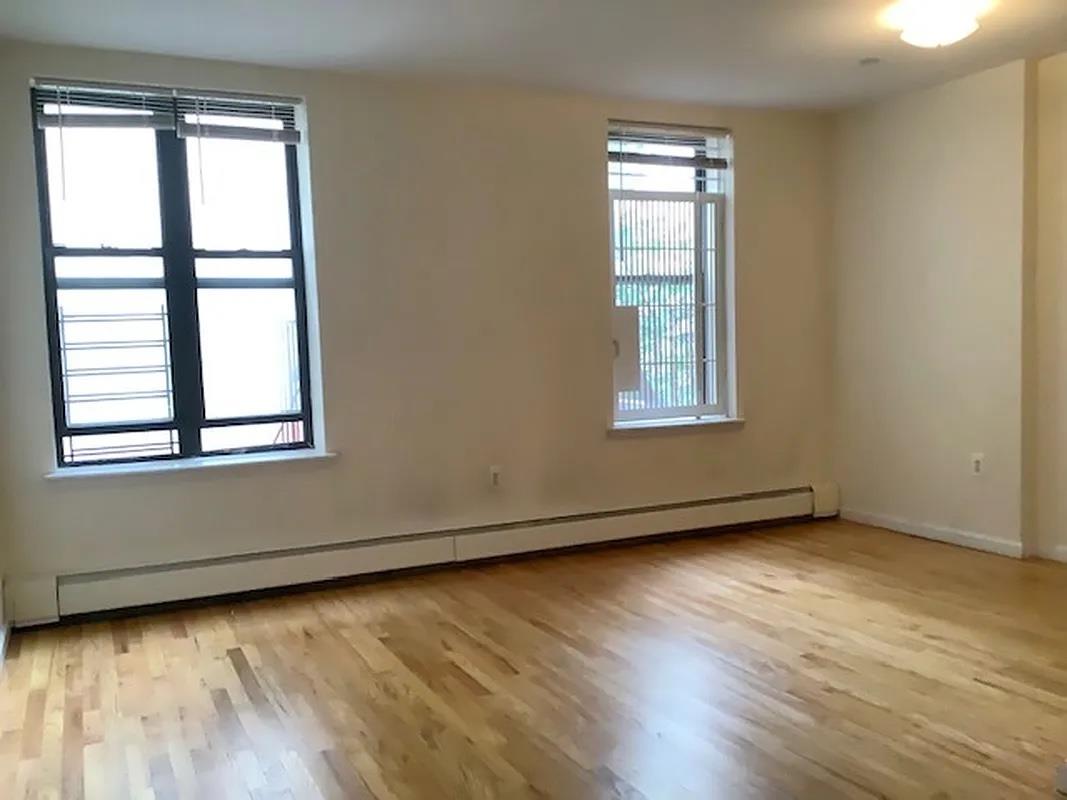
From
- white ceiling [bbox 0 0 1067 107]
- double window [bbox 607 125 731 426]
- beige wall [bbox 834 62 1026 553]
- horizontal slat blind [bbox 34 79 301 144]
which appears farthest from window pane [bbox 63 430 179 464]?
beige wall [bbox 834 62 1026 553]

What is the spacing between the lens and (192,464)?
4344 millimetres

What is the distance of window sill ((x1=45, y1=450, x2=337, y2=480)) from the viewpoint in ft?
13.6

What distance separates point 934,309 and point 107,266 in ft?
14.1

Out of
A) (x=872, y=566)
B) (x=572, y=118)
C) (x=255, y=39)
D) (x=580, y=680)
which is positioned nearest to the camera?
(x=580, y=680)

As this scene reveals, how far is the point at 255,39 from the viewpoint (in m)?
3.98

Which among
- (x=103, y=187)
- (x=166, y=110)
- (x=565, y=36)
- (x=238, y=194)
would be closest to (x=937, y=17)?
(x=565, y=36)

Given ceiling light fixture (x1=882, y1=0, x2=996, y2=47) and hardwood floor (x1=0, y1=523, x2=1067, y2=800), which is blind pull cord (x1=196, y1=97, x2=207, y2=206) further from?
ceiling light fixture (x1=882, y1=0, x2=996, y2=47)

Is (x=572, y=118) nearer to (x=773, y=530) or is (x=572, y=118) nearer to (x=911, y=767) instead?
(x=773, y=530)

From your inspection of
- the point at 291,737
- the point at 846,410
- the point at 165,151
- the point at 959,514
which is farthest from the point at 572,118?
the point at 291,737

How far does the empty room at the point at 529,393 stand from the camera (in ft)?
9.93

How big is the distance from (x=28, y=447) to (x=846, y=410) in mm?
4524

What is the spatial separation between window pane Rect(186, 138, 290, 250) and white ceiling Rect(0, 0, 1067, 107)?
1.42 feet

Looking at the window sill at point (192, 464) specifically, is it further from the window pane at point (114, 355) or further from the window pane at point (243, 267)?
the window pane at point (243, 267)

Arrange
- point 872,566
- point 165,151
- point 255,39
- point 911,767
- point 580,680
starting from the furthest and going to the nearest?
point 872,566
point 165,151
point 255,39
point 580,680
point 911,767
